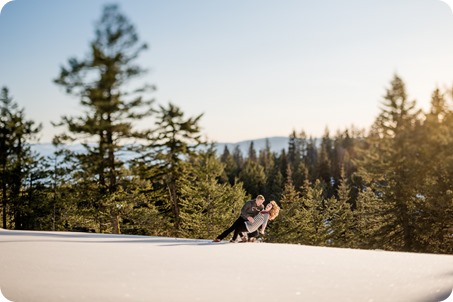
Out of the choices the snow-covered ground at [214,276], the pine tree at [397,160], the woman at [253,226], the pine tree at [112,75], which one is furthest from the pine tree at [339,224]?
the snow-covered ground at [214,276]

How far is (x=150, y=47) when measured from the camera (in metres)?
4.52

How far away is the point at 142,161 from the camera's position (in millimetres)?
7062

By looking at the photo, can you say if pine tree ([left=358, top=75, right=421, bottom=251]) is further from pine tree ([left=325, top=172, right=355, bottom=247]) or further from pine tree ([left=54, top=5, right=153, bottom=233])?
pine tree ([left=325, top=172, right=355, bottom=247])

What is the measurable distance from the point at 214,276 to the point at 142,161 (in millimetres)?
4213

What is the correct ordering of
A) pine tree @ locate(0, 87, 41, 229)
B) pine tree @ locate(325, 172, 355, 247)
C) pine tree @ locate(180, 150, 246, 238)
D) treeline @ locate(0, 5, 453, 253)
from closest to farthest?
pine tree @ locate(0, 87, 41, 229) < treeline @ locate(0, 5, 453, 253) < pine tree @ locate(180, 150, 246, 238) < pine tree @ locate(325, 172, 355, 247)

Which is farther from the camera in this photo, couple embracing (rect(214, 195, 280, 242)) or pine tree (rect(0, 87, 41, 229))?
couple embracing (rect(214, 195, 280, 242))

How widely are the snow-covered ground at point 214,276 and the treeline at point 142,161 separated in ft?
6.63

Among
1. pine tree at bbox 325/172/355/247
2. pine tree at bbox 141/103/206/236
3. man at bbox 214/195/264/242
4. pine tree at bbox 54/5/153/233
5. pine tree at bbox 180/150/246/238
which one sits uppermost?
pine tree at bbox 54/5/153/233

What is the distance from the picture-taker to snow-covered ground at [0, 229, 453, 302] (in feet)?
8.78

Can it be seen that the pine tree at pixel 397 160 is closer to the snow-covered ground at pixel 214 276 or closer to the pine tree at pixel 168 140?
the snow-covered ground at pixel 214 276

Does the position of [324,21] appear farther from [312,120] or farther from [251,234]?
[251,234]

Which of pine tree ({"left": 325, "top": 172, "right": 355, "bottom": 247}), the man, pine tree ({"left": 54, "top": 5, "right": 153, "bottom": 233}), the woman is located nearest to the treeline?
pine tree ({"left": 54, "top": 5, "right": 153, "bottom": 233})

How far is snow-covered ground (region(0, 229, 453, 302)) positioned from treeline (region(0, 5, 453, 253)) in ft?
6.63

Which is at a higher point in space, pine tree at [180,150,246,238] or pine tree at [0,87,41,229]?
pine tree at [0,87,41,229]
